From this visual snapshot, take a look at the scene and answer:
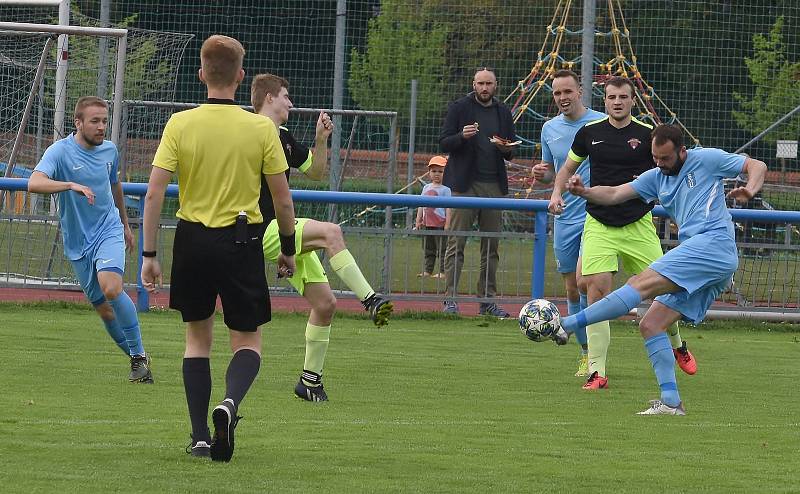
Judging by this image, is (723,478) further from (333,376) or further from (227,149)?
(333,376)

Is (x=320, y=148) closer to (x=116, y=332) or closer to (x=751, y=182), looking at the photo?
(x=116, y=332)

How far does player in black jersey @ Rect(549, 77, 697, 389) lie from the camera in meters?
10.3

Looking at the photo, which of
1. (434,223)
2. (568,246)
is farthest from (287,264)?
(434,223)

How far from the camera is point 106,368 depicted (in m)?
10.1

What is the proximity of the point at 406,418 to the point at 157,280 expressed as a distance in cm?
185

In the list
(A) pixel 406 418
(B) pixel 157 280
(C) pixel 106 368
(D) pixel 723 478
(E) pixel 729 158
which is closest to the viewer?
(D) pixel 723 478

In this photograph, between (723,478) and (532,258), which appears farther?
(532,258)

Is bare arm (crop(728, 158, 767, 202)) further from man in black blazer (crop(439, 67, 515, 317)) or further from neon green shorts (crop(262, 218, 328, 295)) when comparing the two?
man in black blazer (crop(439, 67, 515, 317))

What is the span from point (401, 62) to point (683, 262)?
1954cm

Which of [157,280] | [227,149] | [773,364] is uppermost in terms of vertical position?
[227,149]

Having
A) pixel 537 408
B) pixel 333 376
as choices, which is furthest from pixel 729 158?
pixel 333 376

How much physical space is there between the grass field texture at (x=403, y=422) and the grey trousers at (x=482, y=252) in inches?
79.1

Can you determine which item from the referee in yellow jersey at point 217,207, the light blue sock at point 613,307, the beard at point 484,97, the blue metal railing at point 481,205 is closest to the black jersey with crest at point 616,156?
the light blue sock at point 613,307

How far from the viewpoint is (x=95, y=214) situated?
9.77 meters
